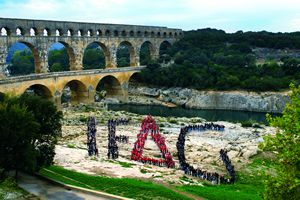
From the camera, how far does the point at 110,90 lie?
67312 mm

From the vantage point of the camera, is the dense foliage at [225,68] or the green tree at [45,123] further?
the dense foliage at [225,68]

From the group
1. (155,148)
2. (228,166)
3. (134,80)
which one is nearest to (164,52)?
(134,80)

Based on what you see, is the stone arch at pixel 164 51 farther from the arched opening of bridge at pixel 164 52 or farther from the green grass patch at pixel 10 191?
the green grass patch at pixel 10 191

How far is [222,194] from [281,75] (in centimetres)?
4952

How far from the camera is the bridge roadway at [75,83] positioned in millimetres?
44969

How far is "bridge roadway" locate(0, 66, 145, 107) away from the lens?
148 feet

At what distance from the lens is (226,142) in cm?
3588

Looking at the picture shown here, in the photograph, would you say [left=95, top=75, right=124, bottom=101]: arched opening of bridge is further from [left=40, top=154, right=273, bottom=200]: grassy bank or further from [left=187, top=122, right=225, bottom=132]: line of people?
[left=40, top=154, right=273, bottom=200]: grassy bank

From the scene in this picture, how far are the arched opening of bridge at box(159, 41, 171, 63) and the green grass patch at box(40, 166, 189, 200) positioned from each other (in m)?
60.2

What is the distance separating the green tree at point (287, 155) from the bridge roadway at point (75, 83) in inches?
1337

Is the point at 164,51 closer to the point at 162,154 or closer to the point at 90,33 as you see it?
the point at 90,33

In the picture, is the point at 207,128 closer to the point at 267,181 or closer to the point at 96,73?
the point at 96,73

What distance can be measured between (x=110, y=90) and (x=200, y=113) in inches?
680

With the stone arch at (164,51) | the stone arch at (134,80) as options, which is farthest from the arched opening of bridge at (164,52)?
the stone arch at (134,80)
